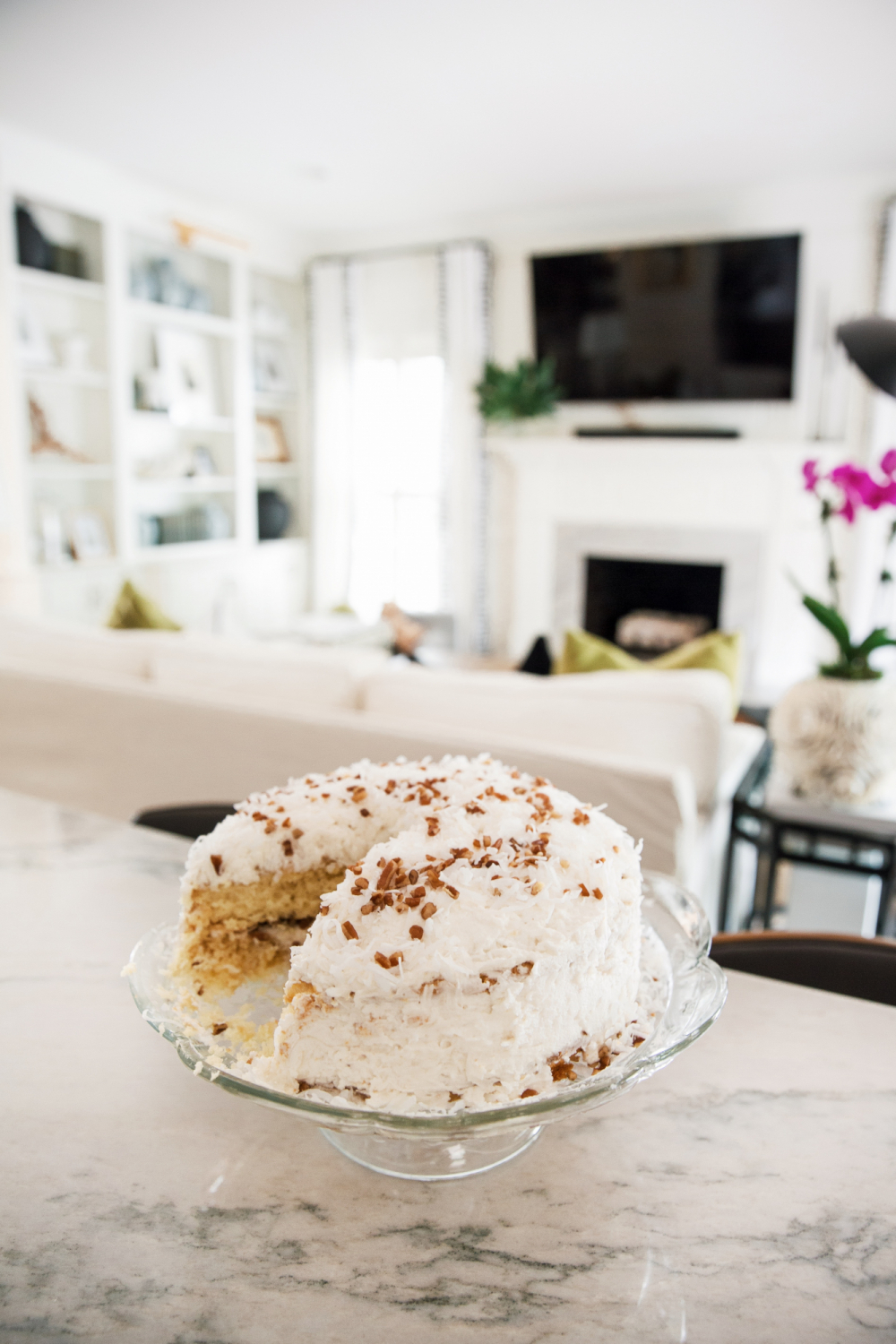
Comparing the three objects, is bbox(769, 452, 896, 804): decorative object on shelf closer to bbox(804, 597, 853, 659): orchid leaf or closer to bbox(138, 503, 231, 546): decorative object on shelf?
bbox(804, 597, 853, 659): orchid leaf

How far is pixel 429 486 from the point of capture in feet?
19.7

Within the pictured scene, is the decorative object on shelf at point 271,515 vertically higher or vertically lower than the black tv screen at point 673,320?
lower

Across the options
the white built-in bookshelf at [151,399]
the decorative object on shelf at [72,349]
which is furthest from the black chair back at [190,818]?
the decorative object on shelf at [72,349]

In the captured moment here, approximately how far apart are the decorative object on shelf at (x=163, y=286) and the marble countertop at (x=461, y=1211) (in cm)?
501

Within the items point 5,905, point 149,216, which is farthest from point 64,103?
point 5,905

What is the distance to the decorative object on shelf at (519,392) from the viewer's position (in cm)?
519

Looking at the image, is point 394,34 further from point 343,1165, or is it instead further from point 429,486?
point 343,1165

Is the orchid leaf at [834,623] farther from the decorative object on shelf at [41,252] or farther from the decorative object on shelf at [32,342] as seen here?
the decorative object on shelf at [41,252]

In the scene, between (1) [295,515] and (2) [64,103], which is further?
(1) [295,515]

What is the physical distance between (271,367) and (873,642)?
5.20 m

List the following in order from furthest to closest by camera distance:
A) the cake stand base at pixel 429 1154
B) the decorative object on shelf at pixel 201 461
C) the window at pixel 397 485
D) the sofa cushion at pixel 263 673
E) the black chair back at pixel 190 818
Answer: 1. the window at pixel 397 485
2. the decorative object on shelf at pixel 201 461
3. the sofa cushion at pixel 263 673
4. the black chair back at pixel 190 818
5. the cake stand base at pixel 429 1154

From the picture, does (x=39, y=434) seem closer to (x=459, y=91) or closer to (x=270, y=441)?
(x=270, y=441)

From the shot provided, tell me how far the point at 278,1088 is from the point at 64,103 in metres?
4.58

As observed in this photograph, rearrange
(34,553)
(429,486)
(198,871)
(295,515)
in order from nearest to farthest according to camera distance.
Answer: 1. (198,871)
2. (34,553)
3. (429,486)
4. (295,515)
